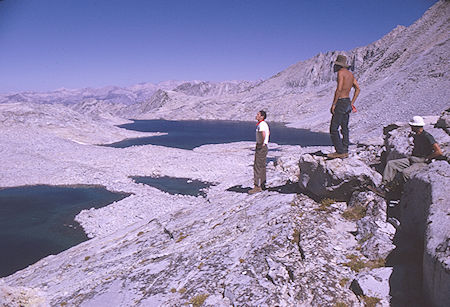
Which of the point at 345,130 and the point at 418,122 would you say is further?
the point at 345,130

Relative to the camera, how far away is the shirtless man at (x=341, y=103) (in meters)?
10.2

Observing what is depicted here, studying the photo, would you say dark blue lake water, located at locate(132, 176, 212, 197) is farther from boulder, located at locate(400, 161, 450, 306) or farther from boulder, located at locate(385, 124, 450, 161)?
boulder, located at locate(400, 161, 450, 306)

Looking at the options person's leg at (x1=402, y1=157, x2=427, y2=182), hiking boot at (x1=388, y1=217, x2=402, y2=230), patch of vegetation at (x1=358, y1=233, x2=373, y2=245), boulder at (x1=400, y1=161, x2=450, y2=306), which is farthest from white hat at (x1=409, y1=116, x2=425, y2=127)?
patch of vegetation at (x1=358, y1=233, x2=373, y2=245)

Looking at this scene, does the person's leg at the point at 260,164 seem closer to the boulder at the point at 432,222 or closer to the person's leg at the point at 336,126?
the person's leg at the point at 336,126

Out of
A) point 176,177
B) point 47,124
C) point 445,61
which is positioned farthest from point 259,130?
point 445,61

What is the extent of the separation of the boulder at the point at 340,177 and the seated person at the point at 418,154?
14.7 inches

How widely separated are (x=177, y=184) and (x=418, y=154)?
34.5 m

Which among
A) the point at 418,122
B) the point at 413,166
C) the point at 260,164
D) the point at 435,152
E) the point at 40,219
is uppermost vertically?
the point at 418,122

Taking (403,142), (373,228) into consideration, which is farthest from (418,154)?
(373,228)

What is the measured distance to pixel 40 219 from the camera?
29312 millimetres

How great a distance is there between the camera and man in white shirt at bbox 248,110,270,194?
13.1 metres

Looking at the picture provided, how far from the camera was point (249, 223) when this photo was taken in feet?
34.9

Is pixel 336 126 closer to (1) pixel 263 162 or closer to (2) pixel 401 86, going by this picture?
(1) pixel 263 162

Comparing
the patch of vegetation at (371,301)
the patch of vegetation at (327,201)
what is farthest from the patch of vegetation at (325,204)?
the patch of vegetation at (371,301)
